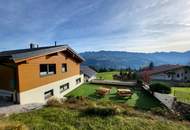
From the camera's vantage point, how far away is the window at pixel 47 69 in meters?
14.9

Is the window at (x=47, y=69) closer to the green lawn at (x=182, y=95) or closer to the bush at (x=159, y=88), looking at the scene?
the bush at (x=159, y=88)

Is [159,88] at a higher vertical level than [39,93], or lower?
lower

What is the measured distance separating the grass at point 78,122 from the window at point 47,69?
5513 mm

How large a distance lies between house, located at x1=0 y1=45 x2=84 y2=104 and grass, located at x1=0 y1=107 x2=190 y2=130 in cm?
296

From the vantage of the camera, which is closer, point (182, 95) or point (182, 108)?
point (182, 108)

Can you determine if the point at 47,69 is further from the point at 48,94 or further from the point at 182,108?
the point at 182,108

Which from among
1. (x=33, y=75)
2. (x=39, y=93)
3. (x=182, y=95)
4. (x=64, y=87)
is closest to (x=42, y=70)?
(x=33, y=75)

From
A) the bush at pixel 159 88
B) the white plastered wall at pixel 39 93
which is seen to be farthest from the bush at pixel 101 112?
the bush at pixel 159 88

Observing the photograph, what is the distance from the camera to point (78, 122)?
858 cm

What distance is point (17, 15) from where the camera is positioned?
14.5 meters

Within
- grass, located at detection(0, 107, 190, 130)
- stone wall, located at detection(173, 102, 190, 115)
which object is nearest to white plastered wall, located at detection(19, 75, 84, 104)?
grass, located at detection(0, 107, 190, 130)

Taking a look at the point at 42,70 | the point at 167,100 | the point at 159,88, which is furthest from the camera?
the point at 159,88

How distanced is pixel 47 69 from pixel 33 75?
8.81 ft

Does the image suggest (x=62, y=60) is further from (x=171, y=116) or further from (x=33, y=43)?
(x=171, y=116)
